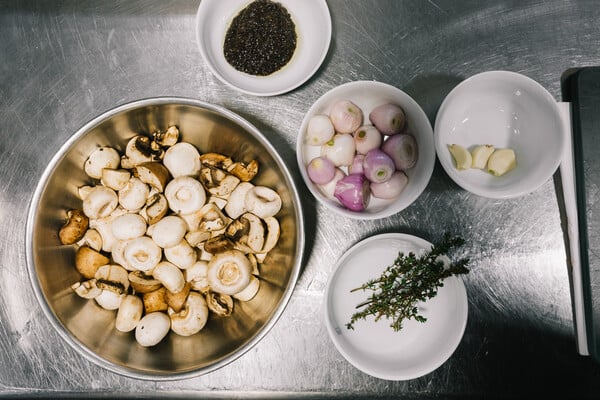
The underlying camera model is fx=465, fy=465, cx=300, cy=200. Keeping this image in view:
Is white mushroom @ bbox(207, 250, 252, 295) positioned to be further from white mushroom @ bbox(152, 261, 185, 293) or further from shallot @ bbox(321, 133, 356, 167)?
shallot @ bbox(321, 133, 356, 167)

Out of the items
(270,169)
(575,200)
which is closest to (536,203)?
(575,200)

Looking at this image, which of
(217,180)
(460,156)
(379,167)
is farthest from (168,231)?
(460,156)

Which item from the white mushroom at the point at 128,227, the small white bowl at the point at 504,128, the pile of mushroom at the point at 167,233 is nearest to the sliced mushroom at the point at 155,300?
the pile of mushroom at the point at 167,233

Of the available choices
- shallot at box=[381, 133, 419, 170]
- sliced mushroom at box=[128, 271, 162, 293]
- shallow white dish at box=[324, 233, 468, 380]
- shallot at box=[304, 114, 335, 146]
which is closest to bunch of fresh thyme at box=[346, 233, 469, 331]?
shallow white dish at box=[324, 233, 468, 380]

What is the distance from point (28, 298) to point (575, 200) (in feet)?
3.51

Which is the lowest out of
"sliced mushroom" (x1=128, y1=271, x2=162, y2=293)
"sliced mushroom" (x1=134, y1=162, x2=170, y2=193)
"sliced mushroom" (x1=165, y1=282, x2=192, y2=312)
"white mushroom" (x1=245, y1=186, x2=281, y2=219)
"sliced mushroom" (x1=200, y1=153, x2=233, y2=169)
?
"sliced mushroom" (x1=165, y1=282, x2=192, y2=312)

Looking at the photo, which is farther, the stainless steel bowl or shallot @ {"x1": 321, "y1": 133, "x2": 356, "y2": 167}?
shallot @ {"x1": 321, "y1": 133, "x2": 356, "y2": 167}

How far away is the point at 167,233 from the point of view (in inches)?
30.6

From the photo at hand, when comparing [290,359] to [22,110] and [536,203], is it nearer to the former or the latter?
[536,203]

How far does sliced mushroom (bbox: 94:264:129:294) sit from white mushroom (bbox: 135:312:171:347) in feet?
0.21

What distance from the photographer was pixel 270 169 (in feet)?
2.57

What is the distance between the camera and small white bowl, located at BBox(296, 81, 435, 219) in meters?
0.78

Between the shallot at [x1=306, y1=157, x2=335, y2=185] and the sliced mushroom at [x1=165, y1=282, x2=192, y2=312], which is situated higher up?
the shallot at [x1=306, y1=157, x2=335, y2=185]

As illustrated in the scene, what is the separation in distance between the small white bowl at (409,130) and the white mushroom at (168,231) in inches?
9.0
